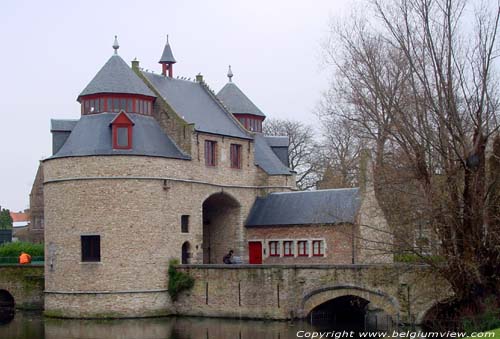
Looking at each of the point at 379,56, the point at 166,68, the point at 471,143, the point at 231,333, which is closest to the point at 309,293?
the point at 231,333

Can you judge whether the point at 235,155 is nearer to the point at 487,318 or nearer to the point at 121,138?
the point at 121,138

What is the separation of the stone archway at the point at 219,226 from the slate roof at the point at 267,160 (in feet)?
8.03

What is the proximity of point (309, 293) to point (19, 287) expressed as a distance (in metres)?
13.2

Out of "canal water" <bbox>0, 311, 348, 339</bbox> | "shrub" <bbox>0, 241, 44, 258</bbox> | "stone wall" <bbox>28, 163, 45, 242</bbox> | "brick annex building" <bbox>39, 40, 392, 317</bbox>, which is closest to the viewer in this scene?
"canal water" <bbox>0, 311, 348, 339</bbox>

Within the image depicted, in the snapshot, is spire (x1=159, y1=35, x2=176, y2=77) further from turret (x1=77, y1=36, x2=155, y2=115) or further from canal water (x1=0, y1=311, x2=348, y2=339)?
canal water (x1=0, y1=311, x2=348, y2=339)

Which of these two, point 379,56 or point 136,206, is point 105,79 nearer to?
point 136,206

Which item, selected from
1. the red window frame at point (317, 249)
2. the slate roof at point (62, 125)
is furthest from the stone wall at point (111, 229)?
the red window frame at point (317, 249)

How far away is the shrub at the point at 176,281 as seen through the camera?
28609 mm

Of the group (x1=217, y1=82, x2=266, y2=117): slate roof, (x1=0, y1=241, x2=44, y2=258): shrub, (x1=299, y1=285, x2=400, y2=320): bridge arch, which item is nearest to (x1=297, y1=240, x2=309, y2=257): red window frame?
(x1=299, y1=285, x2=400, y2=320): bridge arch

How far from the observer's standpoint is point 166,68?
3625cm

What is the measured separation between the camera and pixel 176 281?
2877 cm

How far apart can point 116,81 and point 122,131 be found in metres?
2.30

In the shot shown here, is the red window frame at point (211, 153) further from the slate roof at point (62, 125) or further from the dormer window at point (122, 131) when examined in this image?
the slate roof at point (62, 125)

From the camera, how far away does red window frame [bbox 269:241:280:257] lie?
32.4 m
